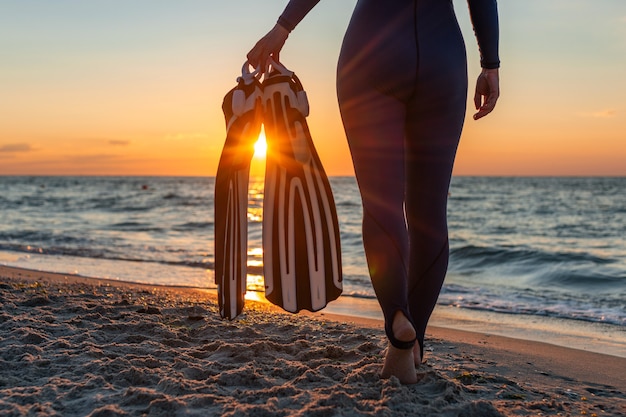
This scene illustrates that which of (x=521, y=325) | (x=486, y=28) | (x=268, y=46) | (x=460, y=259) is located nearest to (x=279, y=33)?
(x=268, y=46)

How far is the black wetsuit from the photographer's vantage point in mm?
2141

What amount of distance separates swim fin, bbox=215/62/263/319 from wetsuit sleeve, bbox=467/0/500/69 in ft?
3.05

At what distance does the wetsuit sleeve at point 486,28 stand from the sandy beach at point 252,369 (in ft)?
4.18

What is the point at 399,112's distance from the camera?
85.7 inches

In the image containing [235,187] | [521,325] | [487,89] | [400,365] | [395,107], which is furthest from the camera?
[521,325]

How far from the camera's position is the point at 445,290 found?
647 centimetres

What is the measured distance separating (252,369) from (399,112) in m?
1.20

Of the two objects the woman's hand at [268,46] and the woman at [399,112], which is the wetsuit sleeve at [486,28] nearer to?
the woman at [399,112]

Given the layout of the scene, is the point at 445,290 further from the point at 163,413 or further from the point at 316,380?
the point at 163,413

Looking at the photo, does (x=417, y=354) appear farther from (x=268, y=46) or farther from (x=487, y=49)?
(x=268, y=46)

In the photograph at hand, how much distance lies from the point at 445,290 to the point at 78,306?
13.2ft

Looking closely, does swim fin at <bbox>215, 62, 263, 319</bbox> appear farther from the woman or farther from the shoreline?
the shoreline

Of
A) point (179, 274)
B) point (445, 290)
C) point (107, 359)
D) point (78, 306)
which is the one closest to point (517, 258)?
point (445, 290)

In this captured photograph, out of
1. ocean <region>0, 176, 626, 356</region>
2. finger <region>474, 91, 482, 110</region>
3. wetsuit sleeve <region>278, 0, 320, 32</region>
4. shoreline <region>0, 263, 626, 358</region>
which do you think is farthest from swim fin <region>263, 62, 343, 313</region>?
ocean <region>0, 176, 626, 356</region>
